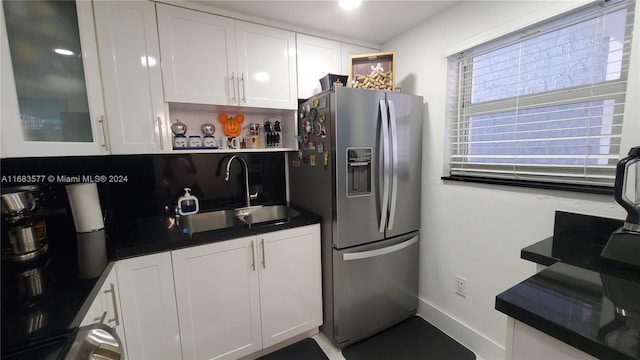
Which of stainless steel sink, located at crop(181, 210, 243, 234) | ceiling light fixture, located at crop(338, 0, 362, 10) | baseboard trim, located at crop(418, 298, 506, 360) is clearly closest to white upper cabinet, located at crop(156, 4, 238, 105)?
ceiling light fixture, located at crop(338, 0, 362, 10)

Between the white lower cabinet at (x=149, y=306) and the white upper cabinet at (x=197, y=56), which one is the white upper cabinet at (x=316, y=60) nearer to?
the white upper cabinet at (x=197, y=56)

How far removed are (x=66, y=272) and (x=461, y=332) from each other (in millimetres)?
2228

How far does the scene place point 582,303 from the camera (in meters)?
0.67

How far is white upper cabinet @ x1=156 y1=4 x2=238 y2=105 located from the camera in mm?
1508

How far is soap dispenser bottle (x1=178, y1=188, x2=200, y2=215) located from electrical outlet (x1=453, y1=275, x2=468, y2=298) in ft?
6.28

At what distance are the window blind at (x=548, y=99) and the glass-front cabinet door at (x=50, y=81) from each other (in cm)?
214

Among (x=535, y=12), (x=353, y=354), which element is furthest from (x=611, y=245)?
(x=353, y=354)

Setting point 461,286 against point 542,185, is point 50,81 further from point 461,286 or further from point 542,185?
point 461,286

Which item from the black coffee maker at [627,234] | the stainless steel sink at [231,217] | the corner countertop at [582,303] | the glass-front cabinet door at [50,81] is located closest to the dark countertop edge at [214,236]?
the stainless steel sink at [231,217]

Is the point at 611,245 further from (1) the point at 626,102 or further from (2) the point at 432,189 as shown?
(2) the point at 432,189

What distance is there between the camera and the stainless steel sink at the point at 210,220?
1862mm

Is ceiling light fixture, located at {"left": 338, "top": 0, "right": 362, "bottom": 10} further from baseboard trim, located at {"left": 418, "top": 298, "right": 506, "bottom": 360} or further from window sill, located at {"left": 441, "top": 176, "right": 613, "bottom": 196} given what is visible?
baseboard trim, located at {"left": 418, "top": 298, "right": 506, "bottom": 360}

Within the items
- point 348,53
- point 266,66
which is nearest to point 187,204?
point 266,66

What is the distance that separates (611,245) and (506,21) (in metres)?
1.21
